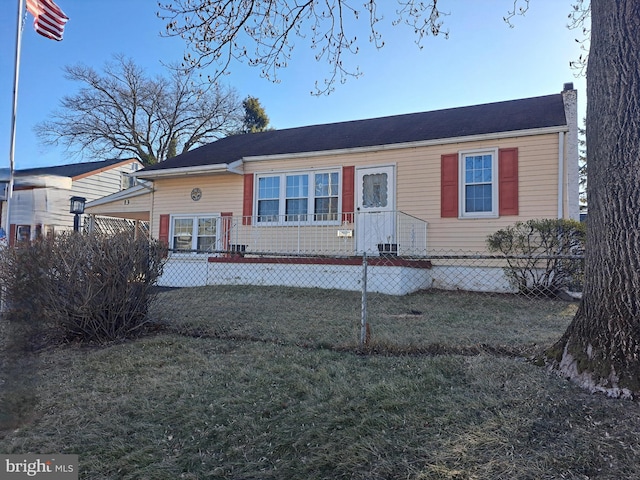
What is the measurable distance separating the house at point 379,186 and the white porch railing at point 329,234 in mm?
28

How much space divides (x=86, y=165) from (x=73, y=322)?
20725 mm

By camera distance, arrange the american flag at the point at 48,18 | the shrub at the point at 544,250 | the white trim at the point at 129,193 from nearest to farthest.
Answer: the shrub at the point at 544,250
the american flag at the point at 48,18
the white trim at the point at 129,193

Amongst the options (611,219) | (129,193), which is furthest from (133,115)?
(611,219)

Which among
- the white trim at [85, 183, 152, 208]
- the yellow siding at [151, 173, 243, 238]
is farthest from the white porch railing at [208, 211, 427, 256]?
the white trim at [85, 183, 152, 208]

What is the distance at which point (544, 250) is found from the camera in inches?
313

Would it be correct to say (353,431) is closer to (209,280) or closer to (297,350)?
(297,350)

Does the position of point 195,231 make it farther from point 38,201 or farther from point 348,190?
point 348,190

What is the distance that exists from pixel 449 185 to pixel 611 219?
7.03m

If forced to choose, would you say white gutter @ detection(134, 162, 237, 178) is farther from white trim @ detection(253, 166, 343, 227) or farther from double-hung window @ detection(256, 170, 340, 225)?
double-hung window @ detection(256, 170, 340, 225)

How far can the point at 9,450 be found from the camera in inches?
100

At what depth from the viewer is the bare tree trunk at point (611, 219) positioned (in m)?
2.59

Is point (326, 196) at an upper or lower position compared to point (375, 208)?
upper

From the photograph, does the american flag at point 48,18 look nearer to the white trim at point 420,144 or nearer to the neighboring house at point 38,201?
the neighboring house at point 38,201

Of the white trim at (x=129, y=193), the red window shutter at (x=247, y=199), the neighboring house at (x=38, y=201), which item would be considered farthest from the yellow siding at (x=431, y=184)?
the neighboring house at (x=38, y=201)
